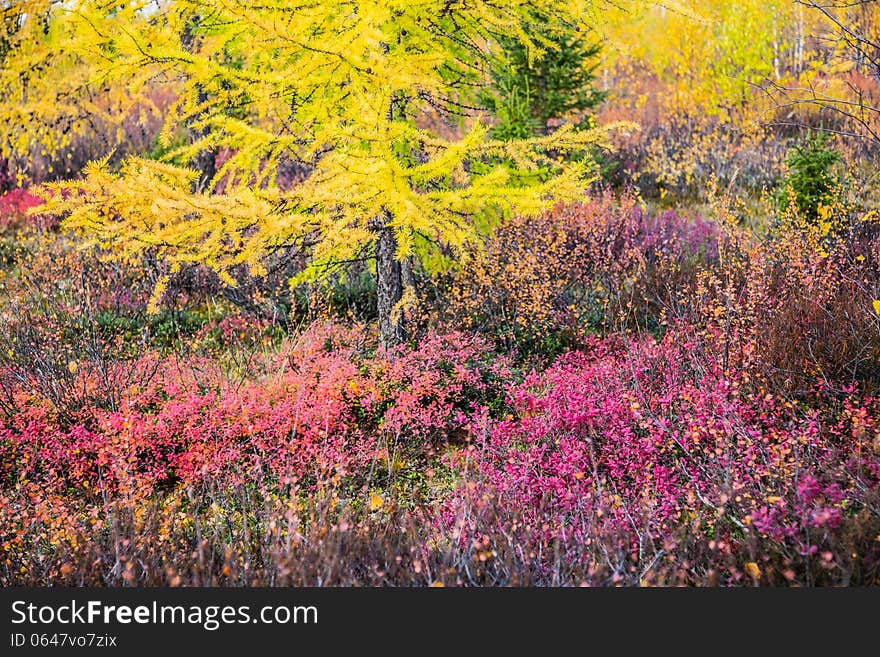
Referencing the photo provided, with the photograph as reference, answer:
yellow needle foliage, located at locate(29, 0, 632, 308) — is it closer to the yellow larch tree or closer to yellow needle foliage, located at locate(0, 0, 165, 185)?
the yellow larch tree

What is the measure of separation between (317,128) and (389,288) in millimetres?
1493

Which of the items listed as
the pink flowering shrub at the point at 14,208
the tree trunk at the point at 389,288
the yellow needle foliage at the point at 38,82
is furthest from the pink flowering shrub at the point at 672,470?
the pink flowering shrub at the point at 14,208

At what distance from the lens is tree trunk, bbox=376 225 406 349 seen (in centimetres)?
573

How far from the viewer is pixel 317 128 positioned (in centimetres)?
521

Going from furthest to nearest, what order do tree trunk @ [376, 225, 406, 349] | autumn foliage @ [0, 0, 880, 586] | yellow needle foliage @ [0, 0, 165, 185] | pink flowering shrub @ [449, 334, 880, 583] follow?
yellow needle foliage @ [0, 0, 165, 185]
tree trunk @ [376, 225, 406, 349]
autumn foliage @ [0, 0, 880, 586]
pink flowering shrub @ [449, 334, 880, 583]

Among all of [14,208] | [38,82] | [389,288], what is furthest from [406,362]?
[14,208]

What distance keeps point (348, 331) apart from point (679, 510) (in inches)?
161

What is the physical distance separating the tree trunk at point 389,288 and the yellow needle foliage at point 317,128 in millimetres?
176

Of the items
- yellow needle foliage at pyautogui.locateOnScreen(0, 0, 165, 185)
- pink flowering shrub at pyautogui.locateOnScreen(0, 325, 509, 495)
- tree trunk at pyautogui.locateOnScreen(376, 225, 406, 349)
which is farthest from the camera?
yellow needle foliage at pyautogui.locateOnScreen(0, 0, 165, 185)

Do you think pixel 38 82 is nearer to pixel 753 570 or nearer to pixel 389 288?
pixel 389 288

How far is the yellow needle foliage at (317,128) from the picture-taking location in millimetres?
4289

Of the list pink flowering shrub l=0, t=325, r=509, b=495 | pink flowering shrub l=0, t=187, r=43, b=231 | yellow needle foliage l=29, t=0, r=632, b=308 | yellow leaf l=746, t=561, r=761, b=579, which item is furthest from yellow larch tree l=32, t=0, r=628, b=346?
pink flowering shrub l=0, t=187, r=43, b=231

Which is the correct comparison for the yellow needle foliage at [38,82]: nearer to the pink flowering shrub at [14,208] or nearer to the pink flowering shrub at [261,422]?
the pink flowering shrub at [261,422]

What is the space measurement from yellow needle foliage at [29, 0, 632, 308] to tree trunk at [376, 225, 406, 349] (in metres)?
0.18
